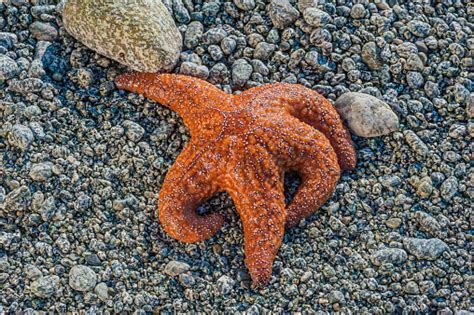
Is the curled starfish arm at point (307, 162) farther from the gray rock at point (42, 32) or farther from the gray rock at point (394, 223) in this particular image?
the gray rock at point (42, 32)

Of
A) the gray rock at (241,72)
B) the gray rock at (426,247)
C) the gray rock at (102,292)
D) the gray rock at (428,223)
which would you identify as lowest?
the gray rock at (102,292)

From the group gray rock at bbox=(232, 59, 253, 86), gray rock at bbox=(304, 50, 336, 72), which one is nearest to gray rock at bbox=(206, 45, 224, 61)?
gray rock at bbox=(232, 59, 253, 86)

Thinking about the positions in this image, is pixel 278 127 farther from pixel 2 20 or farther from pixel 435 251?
pixel 2 20

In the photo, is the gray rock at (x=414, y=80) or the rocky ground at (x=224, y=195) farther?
the gray rock at (x=414, y=80)

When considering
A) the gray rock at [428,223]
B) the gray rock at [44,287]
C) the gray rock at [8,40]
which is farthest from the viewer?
the gray rock at [8,40]

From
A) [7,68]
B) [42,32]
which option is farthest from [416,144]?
[7,68]

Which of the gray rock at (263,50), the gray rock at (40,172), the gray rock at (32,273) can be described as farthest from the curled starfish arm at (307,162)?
the gray rock at (32,273)
